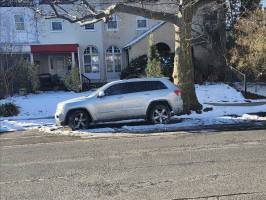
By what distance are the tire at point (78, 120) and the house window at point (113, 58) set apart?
22.0 meters

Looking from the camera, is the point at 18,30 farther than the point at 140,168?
Yes

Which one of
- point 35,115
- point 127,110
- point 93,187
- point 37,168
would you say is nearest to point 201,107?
point 127,110

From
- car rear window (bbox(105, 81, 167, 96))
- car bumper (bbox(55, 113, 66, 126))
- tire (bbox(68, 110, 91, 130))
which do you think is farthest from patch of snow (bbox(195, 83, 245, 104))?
car bumper (bbox(55, 113, 66, 126))

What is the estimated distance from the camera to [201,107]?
66.9ft

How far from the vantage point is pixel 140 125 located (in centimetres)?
1675

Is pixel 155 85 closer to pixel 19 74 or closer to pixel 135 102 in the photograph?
pixel 135 102

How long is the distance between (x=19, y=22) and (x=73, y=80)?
8.14m

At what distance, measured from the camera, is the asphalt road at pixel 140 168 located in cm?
729

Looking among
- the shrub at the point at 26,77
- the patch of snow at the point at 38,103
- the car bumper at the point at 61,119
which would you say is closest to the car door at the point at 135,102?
the car bumper at the point at 61,119

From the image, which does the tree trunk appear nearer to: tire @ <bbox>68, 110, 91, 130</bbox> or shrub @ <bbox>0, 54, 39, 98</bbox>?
tire @ <bbox>68, 110, 91, 130</bbox>

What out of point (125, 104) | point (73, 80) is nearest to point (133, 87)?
point (125, 104)

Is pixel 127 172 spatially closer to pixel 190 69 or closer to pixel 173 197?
pixel 173 197

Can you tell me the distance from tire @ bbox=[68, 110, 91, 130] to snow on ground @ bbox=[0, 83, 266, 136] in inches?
14.1

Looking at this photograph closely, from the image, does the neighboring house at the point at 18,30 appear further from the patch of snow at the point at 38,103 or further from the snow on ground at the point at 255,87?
the snow on ground at the point at 255,87
